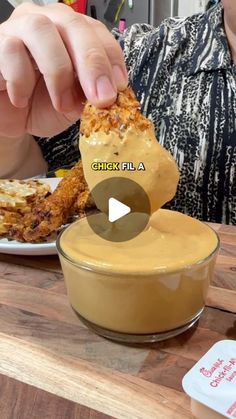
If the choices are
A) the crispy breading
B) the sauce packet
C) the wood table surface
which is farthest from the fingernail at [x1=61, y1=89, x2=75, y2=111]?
the sauce packet

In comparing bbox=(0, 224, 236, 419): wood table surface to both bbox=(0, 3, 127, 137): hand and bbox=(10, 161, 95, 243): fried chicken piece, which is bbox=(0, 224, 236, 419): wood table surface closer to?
bbox=(10, 161, 95, 243): fried chicken piece

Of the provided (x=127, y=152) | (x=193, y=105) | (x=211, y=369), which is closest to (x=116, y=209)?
(x=127, y=152)

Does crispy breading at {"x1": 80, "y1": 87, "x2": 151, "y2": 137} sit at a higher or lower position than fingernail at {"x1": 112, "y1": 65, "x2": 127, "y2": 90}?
lower

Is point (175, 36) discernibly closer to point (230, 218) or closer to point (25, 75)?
point (230, 218)

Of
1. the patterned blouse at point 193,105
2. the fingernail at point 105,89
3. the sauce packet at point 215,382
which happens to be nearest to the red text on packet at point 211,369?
the sauce packet at point 215,382

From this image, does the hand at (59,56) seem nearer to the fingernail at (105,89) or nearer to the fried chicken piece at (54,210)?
the fingernail at (105,89)

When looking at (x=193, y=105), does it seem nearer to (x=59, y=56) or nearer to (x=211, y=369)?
(x=59, y=56)
